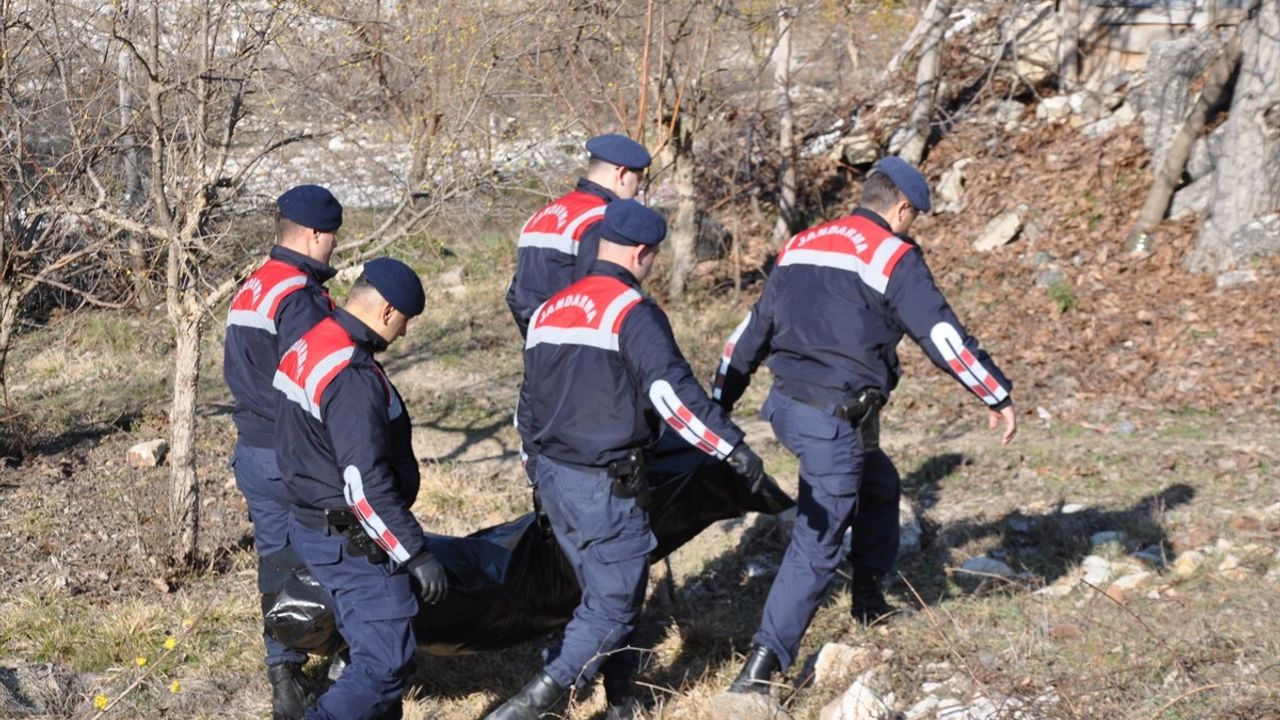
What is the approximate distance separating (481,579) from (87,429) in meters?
5.71

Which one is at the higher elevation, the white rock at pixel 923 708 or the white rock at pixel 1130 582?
the white rock at pixel 923 708

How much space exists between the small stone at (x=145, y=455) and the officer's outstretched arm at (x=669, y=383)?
518cm

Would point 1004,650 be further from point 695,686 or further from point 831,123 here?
point 831,123

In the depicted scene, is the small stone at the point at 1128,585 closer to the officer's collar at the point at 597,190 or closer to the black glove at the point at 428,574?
the officer's collar at the point at 597,190

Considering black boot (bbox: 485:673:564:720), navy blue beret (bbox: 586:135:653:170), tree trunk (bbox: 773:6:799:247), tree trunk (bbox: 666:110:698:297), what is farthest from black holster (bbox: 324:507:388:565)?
tree trunk (bbox: 773:6:799:247)

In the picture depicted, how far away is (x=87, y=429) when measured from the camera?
368 inches

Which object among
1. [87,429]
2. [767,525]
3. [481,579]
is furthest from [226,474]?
[481,579]

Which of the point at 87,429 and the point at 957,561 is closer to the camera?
the point at 957,561

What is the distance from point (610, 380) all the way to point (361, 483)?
3.02 feet

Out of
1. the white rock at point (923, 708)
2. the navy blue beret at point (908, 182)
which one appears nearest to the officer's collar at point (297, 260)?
the navy blue beret at point (908, 182)

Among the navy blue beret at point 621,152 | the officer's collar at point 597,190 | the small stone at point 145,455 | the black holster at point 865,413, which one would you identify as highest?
the navy blue beret at point 621,152

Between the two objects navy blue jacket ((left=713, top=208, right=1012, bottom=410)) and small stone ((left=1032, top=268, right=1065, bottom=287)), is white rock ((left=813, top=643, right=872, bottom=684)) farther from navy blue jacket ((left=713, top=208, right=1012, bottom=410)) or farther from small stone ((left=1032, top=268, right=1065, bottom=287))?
small stone ((left=1032, top=268, right=1065, bottom=287))

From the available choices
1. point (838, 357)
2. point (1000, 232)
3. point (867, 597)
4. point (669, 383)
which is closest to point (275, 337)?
point (669, 383)

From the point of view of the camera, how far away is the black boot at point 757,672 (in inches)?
191
